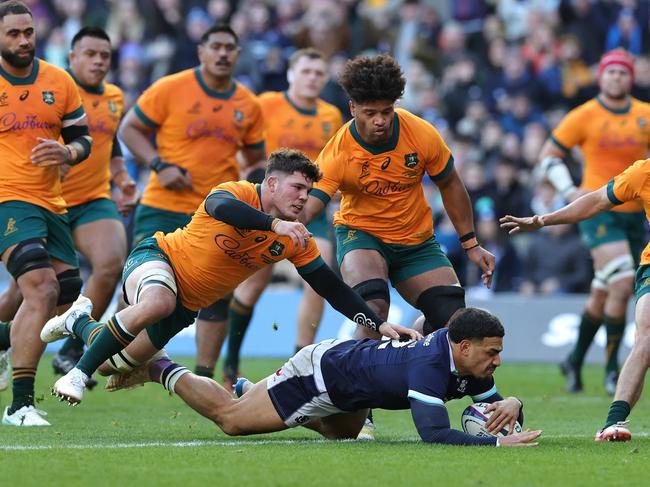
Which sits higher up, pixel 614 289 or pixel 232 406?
pixel 614 289

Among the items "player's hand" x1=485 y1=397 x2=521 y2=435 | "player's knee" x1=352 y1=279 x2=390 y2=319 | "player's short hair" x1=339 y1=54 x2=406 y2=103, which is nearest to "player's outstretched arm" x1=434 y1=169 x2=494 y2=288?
"player's knee" x1=352 y1=279 x2=390 y2=319

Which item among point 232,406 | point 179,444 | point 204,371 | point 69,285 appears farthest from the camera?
point 204,371

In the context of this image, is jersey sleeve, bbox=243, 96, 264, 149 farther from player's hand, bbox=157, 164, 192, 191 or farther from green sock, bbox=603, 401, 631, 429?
green sock, bbox=603, 401, 631, 429

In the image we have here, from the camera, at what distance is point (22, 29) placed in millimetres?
9547

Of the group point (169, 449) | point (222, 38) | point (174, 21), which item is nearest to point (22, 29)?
point (222, 38)

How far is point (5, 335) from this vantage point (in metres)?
10.2

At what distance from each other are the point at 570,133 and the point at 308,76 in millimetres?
2654

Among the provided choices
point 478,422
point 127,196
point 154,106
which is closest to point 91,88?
point 154,106

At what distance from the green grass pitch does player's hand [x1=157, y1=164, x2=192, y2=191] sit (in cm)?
223

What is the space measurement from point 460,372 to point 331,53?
13.7 m

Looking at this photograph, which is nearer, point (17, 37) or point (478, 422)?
point (478, 422)

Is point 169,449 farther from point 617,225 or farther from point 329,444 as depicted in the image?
point 617,225

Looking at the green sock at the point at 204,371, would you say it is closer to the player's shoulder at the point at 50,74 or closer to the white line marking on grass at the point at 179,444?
the player's shoulder at the point at 50,74

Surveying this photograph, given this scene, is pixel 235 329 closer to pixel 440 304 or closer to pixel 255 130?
pixel 255 130
